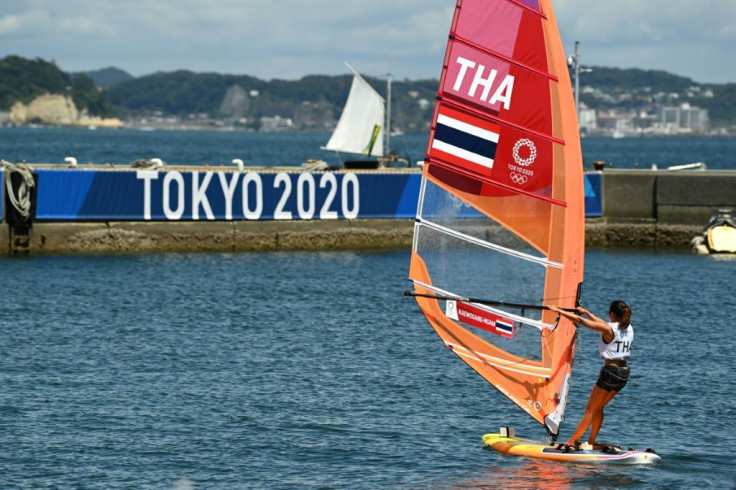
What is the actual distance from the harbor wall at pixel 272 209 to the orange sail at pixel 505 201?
24508mm

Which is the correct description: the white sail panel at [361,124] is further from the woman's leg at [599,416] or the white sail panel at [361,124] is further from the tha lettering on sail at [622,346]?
the tha lettering on sail at [622,346]

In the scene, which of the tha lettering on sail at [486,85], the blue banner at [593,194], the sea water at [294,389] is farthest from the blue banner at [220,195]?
the tha lettering on sail at [486,85]

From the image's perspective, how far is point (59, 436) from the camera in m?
17.6

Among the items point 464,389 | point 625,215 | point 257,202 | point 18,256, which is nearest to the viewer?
point 464,389

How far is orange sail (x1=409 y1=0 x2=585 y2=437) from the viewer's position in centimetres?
1555

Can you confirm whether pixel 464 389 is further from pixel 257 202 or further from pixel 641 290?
pixel 257 202

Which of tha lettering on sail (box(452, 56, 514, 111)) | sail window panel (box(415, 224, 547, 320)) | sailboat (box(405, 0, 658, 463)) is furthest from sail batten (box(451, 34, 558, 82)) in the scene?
sail window panel (box(415, 224, 547, 320))

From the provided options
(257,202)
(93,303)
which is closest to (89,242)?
(257,202)

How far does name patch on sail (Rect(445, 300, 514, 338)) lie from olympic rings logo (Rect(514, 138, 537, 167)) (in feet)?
6.66

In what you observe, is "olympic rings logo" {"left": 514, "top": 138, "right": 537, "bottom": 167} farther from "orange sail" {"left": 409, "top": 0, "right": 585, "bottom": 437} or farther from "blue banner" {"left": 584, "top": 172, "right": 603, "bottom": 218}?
"blue banner" {"left": 584, "top": 172, "right": 603, "bottom": 218}

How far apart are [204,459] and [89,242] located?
23.7 meters

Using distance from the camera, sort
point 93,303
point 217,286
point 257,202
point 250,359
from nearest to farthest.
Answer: point 250,359, point 93,303, point 217,286, point 257,202

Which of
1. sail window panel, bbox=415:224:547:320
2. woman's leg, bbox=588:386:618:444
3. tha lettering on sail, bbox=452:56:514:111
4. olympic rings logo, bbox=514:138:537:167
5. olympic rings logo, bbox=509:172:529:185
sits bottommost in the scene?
woman's leg, bbox=588:386:618:444

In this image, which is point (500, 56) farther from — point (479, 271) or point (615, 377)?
point (615, 377)
